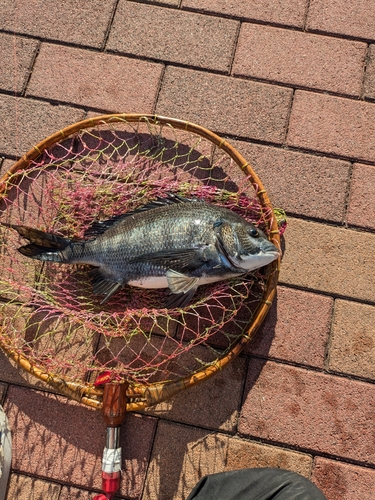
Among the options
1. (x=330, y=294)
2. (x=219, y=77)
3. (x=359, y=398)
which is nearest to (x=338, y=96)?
(x=219, y=77)

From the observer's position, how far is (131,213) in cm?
318

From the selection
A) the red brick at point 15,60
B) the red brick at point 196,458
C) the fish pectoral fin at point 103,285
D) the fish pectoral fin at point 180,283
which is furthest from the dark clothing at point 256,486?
the red brick at point 15,60

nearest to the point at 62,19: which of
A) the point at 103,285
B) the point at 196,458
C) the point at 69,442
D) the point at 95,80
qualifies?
the point at 95,80

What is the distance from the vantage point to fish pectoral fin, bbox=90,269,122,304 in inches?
121

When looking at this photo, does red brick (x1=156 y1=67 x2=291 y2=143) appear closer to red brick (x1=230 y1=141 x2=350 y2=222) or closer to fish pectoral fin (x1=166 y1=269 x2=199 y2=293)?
red brick (x1=230 y1=141 x2=350 y2=222)

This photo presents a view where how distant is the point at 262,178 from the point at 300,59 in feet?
3.66

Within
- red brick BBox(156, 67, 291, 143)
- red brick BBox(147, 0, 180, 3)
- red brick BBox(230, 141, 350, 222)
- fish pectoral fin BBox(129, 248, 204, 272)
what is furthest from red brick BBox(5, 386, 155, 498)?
red brick BBox(147, 0, 180, 3)

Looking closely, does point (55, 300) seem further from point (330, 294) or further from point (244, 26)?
point (244, 26)

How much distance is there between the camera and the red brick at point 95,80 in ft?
12.3

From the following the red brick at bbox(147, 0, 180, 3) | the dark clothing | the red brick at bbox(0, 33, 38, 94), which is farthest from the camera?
the red brick at bbox(147, 0, 180, 3)

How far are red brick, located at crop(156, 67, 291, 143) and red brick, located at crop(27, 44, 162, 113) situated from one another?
159 millimetres

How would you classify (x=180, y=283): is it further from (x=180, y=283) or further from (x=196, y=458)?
(x=196, y=458)

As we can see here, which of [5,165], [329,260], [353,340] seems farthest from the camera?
[5,165]

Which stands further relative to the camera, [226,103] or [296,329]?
[226,103]
